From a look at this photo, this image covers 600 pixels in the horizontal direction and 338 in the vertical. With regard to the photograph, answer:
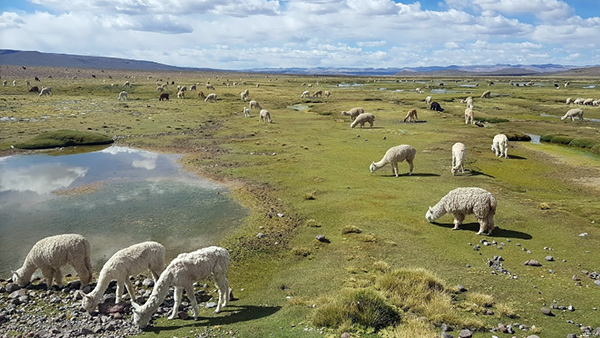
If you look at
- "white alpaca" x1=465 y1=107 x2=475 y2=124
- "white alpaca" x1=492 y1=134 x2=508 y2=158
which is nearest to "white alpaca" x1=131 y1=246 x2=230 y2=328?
"white alpaca" x1=492 y1=134 x2=508 y2=158

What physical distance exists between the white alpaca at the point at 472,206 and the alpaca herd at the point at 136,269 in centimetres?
1175

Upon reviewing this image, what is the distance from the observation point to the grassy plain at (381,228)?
11688 millimetres

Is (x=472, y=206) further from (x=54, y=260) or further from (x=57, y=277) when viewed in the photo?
(x=57, y=277)

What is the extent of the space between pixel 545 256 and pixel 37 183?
→ 1265 inches

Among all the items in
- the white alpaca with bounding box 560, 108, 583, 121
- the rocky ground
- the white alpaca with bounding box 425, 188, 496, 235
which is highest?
the white alpaca with bounding box 560, 108, 583, 121

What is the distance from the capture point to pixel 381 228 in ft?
63.7

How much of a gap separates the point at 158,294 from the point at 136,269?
6.83 feet

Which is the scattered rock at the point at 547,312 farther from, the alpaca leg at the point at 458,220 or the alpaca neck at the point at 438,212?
the alpaca neck at the point at 438,212

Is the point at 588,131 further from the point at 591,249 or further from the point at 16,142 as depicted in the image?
the point at 16,142

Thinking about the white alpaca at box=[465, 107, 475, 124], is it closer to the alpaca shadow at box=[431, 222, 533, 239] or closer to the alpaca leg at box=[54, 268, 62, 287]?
the alpaca shadow at box=[431, 222, 533, 239]

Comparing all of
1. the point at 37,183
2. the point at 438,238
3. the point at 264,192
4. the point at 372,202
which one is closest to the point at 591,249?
the point at 438,238

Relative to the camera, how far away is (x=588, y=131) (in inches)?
1919

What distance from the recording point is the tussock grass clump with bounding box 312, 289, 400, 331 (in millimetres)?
10998

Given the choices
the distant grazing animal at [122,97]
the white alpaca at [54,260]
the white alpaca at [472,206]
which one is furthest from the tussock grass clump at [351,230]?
the distant grazing animal at [122,97]
